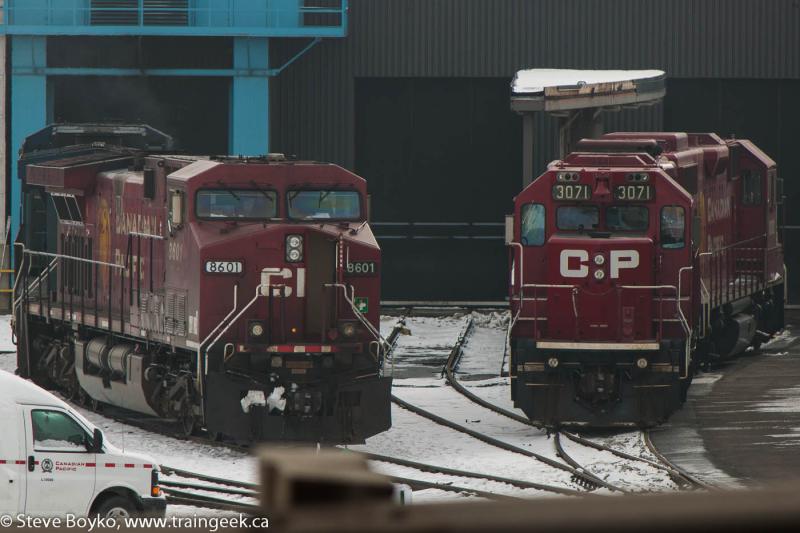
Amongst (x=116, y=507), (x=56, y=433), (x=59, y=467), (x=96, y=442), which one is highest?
(x=56, y=433)

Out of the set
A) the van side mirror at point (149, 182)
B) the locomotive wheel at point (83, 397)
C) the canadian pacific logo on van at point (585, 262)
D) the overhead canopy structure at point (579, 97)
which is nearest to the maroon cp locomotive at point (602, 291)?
the canadian pacific logo on van at point (585, 262)

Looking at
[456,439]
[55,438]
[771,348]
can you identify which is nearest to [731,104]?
[771,348]

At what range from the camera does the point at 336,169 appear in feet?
57.8

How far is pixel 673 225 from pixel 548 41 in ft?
55.6

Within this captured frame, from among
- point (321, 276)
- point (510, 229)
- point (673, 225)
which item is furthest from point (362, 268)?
point (673, 225)

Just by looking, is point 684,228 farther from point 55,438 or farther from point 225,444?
point 55,438

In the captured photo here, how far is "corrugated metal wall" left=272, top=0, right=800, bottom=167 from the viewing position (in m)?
35.2

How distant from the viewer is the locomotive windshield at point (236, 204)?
17.5 meters

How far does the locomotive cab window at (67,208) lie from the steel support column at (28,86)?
978 cm

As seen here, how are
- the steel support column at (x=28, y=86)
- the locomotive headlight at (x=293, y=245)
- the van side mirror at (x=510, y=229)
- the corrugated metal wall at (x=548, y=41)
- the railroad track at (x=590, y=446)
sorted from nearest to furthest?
1. the railroad track at (x=590, y=446)
2. the locomotive headlight at (x=293, y=245)
3. the van side mirror at (x=510, y=229)
4. the steel support column at (x=28, y=86)
5. the corrugated metal wall at (x=548, y=41)

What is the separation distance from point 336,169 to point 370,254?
1161mm

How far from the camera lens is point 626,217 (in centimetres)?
1916

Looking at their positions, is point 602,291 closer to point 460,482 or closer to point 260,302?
point 460,482

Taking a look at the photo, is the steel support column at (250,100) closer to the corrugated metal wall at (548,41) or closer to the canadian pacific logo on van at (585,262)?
the corrugated metal wall at (548,41)
